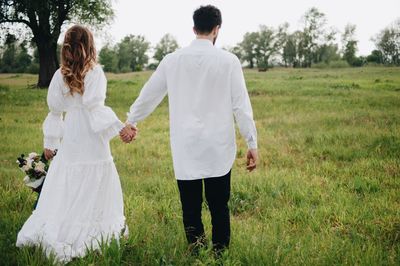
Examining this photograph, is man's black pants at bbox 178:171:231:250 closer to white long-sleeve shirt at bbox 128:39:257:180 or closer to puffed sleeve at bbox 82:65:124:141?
white long-sleeve shirt at bbox 128:39:257:180

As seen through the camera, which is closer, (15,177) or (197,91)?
(197,91)

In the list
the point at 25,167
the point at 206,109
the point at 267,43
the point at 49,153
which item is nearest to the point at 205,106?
the point at 206,109

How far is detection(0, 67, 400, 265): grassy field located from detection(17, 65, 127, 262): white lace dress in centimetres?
24

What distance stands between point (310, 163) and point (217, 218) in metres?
4.66

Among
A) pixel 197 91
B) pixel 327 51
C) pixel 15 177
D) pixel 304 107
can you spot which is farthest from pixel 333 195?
pixel 327 51

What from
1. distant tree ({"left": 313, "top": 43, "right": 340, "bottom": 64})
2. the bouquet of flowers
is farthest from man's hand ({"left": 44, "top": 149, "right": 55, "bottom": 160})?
distant tree ({"left": 313, "top": 43, "right": 340, "bottom": 64})

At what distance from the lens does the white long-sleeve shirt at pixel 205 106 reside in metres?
3.67

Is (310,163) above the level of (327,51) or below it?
below

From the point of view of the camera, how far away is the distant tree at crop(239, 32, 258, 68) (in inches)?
4926

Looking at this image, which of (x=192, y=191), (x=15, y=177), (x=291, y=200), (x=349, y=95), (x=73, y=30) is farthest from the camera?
(x=349, y=95)

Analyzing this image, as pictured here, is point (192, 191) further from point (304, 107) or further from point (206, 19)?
point (304, 107)

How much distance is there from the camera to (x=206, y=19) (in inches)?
141

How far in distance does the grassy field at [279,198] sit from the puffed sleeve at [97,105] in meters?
1.23

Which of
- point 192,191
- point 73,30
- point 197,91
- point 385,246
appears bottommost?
point 385,246
